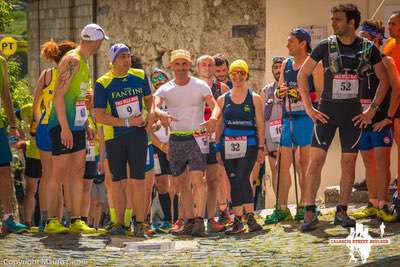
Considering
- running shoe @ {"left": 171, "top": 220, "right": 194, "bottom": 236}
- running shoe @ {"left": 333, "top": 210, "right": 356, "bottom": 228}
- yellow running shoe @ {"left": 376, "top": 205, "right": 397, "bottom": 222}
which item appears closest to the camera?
running shoe @ {"left": 333, "top": 210, "right": 356, "bottom": 228}

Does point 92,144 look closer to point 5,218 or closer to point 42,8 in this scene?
point 5,218

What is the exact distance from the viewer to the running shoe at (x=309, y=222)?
35.9 feet

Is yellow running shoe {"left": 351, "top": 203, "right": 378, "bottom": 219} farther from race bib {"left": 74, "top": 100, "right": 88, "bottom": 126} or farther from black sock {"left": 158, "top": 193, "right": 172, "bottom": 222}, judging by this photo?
race bib {"left": 74, "top": 100, "right": 88, "bottom": 126}

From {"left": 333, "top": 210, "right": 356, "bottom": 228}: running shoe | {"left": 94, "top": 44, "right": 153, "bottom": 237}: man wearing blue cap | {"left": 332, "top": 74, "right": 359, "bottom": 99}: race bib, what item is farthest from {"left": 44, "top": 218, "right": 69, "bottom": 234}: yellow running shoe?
{"left": 332, "top": 74, "right": 359, "bottom": 99}: race bib

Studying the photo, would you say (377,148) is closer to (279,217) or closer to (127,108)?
(279,217)

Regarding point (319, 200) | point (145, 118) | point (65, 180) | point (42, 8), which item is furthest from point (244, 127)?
point (42, 8)

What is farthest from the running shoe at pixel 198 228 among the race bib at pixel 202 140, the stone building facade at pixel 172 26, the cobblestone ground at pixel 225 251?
the stone building facade at pixel 172 26

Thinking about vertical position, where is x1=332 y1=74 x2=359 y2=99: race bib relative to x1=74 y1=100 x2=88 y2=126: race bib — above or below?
above

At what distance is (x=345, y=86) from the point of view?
10891 mm

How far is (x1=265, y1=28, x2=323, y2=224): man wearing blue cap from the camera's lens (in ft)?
38.5

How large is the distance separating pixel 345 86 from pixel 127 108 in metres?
2.03

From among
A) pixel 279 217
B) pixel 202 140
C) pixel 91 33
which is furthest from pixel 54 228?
Result: pixel 279 217

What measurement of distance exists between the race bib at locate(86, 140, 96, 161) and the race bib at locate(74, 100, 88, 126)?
1075 millimetres

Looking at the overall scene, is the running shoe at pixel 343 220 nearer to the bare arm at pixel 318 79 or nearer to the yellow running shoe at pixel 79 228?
the bare arm at pixel 318 79
